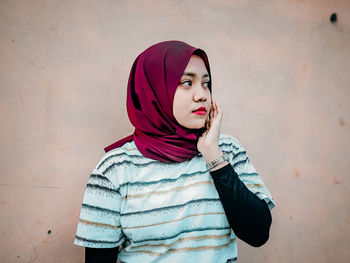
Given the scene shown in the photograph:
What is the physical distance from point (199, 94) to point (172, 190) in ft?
1.12

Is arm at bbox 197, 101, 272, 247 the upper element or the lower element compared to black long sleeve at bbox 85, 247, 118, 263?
upper

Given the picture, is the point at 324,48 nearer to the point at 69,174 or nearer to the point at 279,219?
the point at 279,219

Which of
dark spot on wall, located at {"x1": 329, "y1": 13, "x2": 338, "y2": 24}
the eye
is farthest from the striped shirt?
dark spot on wall, located at {"x1": 329, "y1": 13, "x2": 338, "y2": 24}

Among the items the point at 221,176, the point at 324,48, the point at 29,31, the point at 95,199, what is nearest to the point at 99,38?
the point at 29,31

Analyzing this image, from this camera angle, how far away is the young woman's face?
2.82 feet

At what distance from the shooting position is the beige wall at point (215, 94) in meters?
1.18

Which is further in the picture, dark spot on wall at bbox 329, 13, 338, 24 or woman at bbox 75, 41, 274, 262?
dark spot on wall at bbox 329, 13, 338, 24

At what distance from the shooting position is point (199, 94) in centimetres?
86

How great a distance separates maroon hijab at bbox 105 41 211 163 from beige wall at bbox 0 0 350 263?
15.5 inches

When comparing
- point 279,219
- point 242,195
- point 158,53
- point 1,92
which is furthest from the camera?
point 279,219

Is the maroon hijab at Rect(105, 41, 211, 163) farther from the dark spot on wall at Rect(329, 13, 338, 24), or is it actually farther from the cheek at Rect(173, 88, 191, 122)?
the dark spot on wall at Rect(329, 13, 338, 24)

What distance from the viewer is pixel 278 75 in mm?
1471

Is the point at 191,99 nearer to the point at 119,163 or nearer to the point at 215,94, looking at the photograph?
the point at 119,163

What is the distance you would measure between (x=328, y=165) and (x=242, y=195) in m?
1.00
